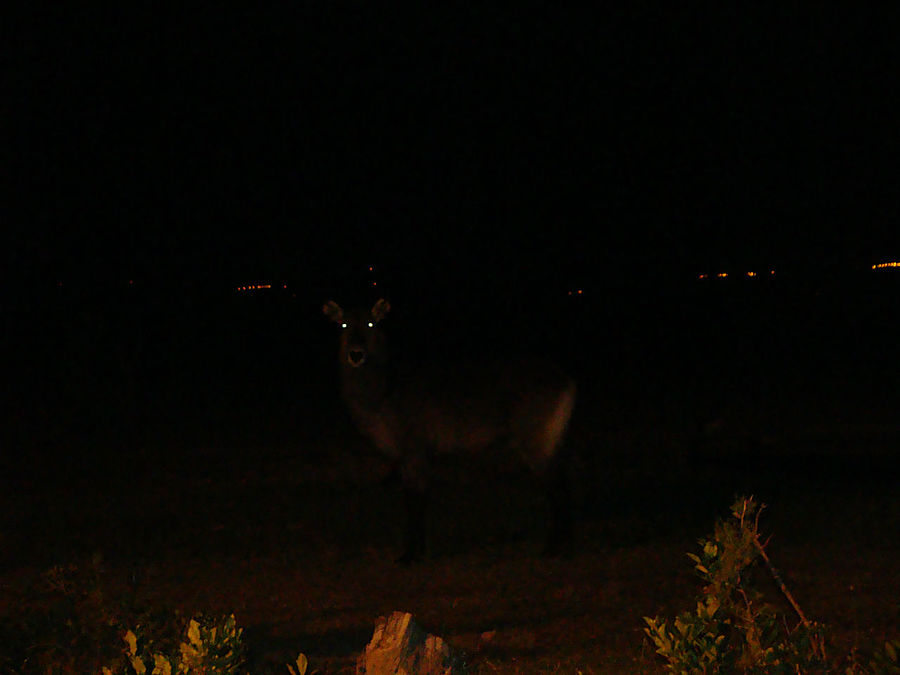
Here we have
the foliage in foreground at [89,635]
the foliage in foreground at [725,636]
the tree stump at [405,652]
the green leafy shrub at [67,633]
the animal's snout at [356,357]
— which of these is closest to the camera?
the foliage in foreground at [725,636]

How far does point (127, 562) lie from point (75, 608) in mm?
2977

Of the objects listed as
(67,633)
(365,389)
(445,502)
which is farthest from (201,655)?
(445,502)

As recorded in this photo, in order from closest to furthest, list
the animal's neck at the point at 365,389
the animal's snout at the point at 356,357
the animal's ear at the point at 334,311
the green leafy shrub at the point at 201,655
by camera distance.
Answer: the green leafy shrub at the point at 201,655 → the animal's snout at the point at 356,357 → the animal's neck at the point at 365,389 → the animal's ear at the point at 334,311

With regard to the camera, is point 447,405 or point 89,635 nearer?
point 89,635

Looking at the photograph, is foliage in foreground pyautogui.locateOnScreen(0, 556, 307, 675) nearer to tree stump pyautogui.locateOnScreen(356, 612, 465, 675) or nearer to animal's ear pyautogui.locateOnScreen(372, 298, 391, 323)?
tree stump pyautogui.locateOnScreen(356, 612, 465, 675)

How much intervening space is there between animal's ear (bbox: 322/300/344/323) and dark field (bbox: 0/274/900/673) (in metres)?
1.22

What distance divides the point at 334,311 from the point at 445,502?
7.90 feet

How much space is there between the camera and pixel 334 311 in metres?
9.80

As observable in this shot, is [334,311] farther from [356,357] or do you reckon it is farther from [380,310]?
[356,357]

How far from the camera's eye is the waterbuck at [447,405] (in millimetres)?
9398

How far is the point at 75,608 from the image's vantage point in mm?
5723

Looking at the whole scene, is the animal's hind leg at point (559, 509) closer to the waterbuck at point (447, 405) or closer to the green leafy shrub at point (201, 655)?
the waterbuck at point (447, 405)

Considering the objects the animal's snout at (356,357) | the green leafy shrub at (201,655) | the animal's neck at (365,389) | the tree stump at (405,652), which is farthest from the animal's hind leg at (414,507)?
the green leafy shrub at (201,655)

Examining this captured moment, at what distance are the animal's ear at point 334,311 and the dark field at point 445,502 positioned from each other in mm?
1224
